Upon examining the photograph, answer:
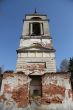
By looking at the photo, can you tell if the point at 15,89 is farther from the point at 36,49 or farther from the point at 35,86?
the point at 36,49

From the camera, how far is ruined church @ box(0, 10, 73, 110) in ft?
32.2

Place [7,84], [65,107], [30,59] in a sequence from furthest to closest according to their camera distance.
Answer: [30,59]
[7,84]
[65,107]

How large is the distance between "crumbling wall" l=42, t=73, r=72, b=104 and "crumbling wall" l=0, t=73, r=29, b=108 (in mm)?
1086

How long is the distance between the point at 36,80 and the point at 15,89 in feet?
4.95

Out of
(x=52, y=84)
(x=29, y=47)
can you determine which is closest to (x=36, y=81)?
(x=52, y=84)

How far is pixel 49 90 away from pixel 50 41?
4.51 meters

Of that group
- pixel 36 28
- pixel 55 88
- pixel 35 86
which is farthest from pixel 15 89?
pixel 36 28

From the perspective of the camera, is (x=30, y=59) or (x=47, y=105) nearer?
(x=47, y=105)

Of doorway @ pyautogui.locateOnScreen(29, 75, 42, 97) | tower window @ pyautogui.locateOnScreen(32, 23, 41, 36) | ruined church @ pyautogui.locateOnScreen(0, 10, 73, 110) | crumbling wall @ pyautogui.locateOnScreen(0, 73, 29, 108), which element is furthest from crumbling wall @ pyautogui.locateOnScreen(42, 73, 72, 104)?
tower window @ pyautogui.locateOnScreen(32, 23, 41, 36)

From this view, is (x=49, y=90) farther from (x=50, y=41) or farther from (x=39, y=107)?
(x=50, y=41)

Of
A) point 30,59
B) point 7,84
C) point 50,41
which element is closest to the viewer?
point 7,84

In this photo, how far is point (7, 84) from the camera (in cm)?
1025

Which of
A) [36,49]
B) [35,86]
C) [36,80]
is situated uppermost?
[36,49]

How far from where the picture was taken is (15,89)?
33.1ft
